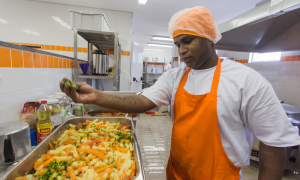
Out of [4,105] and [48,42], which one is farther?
[48,42]

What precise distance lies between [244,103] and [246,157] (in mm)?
359

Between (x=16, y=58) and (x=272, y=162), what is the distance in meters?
1.89

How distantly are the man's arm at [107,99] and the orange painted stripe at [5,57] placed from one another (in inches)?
20.6

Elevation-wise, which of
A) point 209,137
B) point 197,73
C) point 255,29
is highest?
point 255,29

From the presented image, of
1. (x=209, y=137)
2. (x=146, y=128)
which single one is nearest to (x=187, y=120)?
(x=209, y=137)

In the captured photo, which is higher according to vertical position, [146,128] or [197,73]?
[197,73]

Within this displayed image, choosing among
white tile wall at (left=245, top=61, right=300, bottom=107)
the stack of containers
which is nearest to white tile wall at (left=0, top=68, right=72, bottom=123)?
the stack of containers

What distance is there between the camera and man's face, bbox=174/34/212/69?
0.96 meters

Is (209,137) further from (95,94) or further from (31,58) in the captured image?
(31,58)

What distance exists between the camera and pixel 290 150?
2109 millimetres

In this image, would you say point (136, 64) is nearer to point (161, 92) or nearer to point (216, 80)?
point (161, 92)

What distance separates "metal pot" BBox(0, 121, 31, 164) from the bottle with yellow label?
0.63 ft

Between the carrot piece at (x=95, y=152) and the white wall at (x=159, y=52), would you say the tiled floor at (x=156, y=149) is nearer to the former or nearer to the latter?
the carrot piece at (x=95, y=152)

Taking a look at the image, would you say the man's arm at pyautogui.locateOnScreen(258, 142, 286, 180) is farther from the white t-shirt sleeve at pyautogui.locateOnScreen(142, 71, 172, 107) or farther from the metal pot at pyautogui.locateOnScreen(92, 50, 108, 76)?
the metal pot at pyautogui.locateOnScreen(92, 50, 108, 76)
